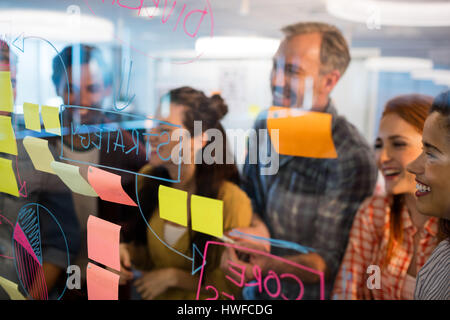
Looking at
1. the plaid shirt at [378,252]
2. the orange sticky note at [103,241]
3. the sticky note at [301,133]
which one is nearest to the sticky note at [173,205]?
the orange sticky note at [103,241]

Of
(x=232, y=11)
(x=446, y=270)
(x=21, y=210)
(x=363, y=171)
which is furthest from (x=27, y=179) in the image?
(x=446, y=270)

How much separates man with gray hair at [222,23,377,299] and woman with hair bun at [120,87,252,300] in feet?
0.18

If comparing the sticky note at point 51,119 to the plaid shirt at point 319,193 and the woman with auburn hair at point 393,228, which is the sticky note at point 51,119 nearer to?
the plaid shirt at point 319,193

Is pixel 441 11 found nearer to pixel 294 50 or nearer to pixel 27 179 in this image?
pixel 294 50

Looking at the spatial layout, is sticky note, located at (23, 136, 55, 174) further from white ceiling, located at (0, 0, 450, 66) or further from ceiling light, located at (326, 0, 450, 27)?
ceiling light, located at (326, 0, 450, 27)

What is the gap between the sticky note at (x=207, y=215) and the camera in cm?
89

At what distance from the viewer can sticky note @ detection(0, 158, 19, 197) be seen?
A: 1213mm

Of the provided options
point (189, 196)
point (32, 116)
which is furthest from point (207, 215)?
point (32, 116)

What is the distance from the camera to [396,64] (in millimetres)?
712

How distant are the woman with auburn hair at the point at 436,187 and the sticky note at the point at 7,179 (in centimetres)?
103

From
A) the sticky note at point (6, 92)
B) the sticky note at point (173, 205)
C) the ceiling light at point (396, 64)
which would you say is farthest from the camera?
the sticky note at point (6, 92)

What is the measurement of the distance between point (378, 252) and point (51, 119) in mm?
829

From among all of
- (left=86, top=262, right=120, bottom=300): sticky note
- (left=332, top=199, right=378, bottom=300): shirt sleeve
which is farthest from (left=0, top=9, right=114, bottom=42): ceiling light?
(left=332, top=199, right=378, bottom=300): shirt sleeve

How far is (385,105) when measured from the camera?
0.73 metres
